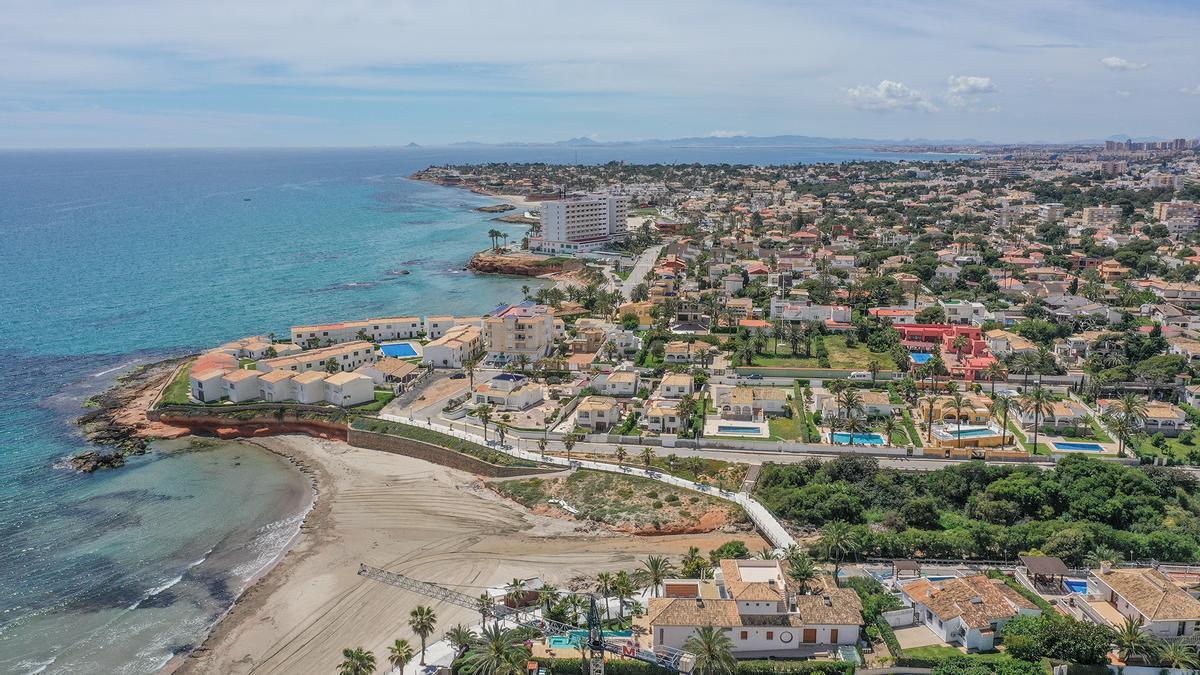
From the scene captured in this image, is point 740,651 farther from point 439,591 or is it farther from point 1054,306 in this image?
point 1054,306

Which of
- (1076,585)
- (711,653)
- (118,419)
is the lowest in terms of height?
(118,419)

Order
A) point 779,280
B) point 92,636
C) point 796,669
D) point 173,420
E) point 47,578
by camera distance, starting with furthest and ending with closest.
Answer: point 779,280 → point 173,420 → point 47,578 → point 92,636 → point 796,669

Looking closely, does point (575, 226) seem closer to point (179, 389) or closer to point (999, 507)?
point (179, 389)

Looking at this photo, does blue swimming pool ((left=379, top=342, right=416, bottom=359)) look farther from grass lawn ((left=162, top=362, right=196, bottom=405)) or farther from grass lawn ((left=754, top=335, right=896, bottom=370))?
grass lawn ((left=754, top=335, right=896, bottom=370))

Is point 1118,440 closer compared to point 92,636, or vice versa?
point 92,636

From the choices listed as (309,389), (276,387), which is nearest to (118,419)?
(276,387)

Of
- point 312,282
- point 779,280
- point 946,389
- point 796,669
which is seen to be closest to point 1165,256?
point 779,280

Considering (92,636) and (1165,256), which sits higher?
(1165,256)
